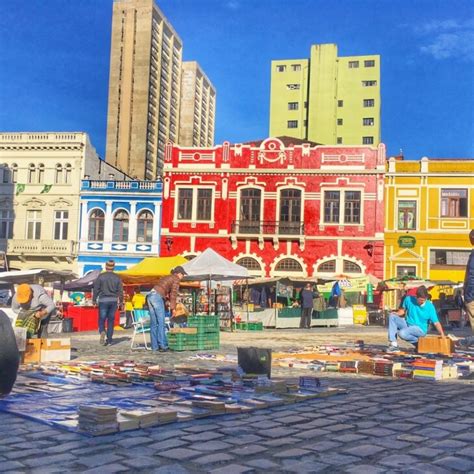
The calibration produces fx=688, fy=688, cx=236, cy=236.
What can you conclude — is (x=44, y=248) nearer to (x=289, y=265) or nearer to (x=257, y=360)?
(x=289, y=265)

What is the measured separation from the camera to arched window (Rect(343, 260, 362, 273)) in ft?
116

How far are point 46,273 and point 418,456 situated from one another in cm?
1756

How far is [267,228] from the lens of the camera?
3619cm

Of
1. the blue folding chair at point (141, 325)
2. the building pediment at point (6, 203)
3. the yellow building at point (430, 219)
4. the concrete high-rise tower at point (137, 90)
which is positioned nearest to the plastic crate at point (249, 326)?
the blue folding chair at point (141, 325)

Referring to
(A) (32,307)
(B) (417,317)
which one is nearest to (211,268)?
(B) (417,317)

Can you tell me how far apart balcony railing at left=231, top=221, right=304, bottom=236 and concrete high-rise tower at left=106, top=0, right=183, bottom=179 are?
5812cm

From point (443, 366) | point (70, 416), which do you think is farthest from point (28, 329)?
point (443, 366)

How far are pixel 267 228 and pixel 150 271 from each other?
15.9 m

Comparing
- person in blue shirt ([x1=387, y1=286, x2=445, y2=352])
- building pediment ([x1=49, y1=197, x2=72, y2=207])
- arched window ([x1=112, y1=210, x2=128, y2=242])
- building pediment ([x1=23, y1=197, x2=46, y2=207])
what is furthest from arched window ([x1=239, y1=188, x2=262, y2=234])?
person in blue shirt ([x1=387, y1=286, x2=445, y2=352])

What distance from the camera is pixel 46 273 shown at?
816 inches

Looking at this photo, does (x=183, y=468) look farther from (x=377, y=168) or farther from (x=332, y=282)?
(x=377, y=168)

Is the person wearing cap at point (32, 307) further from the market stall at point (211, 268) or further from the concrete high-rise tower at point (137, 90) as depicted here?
the concrete high-rise tower at point (137, 90)

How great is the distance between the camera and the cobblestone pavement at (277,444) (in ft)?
14.0

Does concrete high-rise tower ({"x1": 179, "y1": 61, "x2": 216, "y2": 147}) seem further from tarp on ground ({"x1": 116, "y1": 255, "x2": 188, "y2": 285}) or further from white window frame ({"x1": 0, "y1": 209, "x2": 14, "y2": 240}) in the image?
tarp on ground ({"x1": 116, "y1": 255, "x2": 188, "y2": 285})
